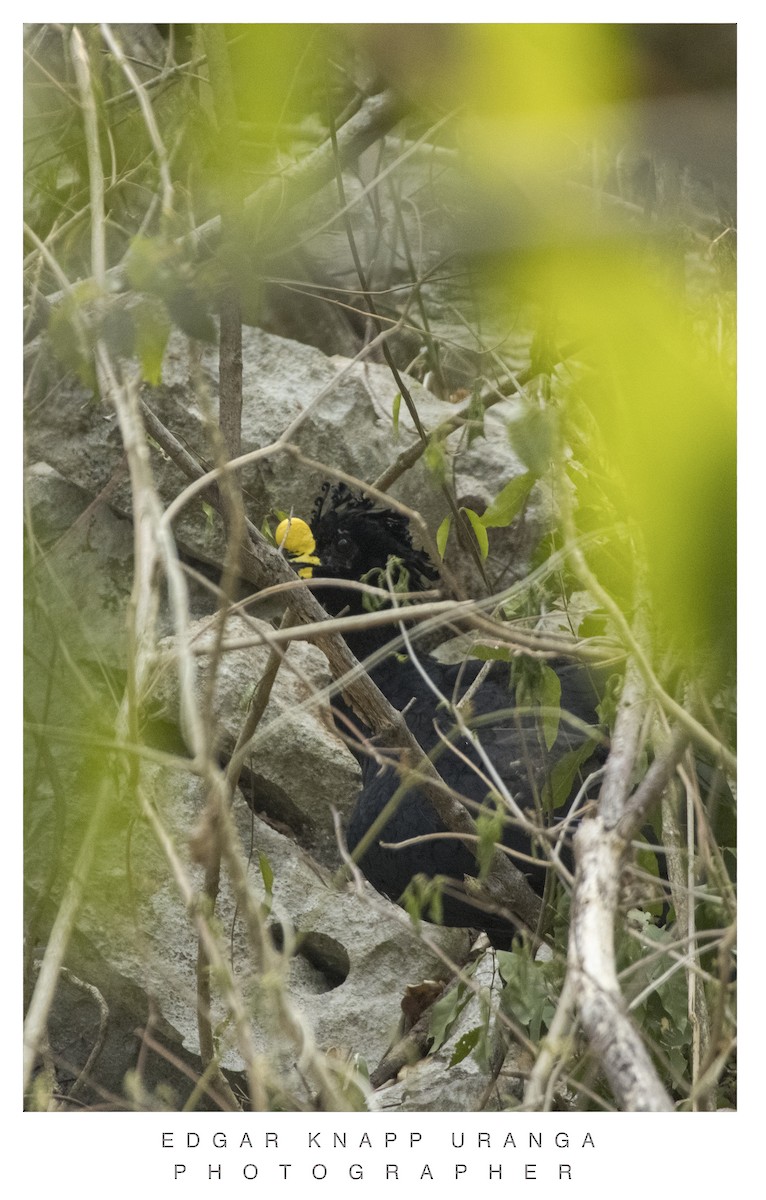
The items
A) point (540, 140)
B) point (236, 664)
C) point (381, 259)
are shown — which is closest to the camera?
point (540, 140)

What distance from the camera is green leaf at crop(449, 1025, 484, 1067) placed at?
94cm

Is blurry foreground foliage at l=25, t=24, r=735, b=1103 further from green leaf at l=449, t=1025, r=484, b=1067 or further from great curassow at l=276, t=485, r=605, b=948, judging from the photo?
great curassow at l=276, t=485, r=605, b=948

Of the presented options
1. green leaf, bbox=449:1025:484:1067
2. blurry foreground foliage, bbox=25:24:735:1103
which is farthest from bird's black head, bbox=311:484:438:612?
green leaf, bbox=449:1025:484:1067

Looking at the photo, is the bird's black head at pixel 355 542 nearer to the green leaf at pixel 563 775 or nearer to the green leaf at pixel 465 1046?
the green leaf at pixel 563 775

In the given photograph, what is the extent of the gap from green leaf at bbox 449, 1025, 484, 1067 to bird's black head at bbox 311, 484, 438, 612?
0.61 m

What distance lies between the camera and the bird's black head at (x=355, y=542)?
1.39 metres

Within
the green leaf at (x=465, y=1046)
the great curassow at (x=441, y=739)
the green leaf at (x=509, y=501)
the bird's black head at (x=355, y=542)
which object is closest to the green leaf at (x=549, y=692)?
the great curassow at (x=441, y=739)

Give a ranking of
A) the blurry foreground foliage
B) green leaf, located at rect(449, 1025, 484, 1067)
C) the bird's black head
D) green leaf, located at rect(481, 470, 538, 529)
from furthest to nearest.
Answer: the bird's black head → green leaf, located at rect(449, 1025, 484, 1067) → green leaf, located at rect(481, 470, 538, 529) → the blurry foreground foliage

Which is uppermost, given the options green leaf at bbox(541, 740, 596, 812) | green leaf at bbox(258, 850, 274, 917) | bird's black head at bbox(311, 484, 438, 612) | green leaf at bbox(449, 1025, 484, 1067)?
bird's black head at bbox(311, 484, 438, 612)
